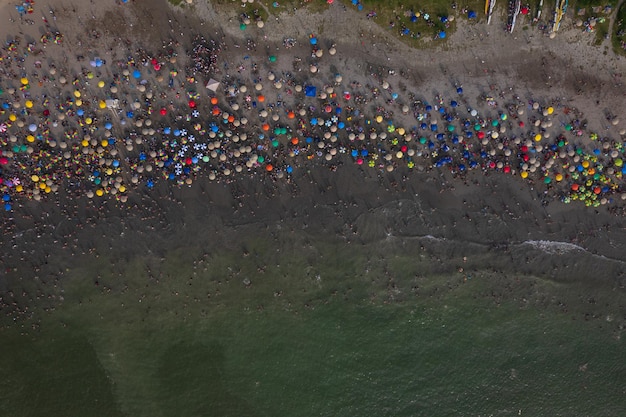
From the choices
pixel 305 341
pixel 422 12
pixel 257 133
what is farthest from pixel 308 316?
pixel 422 12

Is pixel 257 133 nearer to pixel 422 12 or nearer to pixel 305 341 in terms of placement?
pixel 422 12

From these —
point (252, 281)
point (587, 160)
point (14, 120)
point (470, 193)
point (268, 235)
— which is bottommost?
point (252, 281)

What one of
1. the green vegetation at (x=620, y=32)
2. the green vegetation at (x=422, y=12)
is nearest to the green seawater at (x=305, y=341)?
the green vegetation at (x=422, y=12)

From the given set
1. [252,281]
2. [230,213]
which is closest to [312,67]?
[230,213]

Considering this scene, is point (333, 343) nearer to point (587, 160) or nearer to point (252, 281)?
point (252, 281)

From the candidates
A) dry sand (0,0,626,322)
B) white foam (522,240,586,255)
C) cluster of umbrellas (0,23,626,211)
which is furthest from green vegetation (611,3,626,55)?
white foam (522,240,586,255)

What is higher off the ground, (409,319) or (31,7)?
(31,7)
